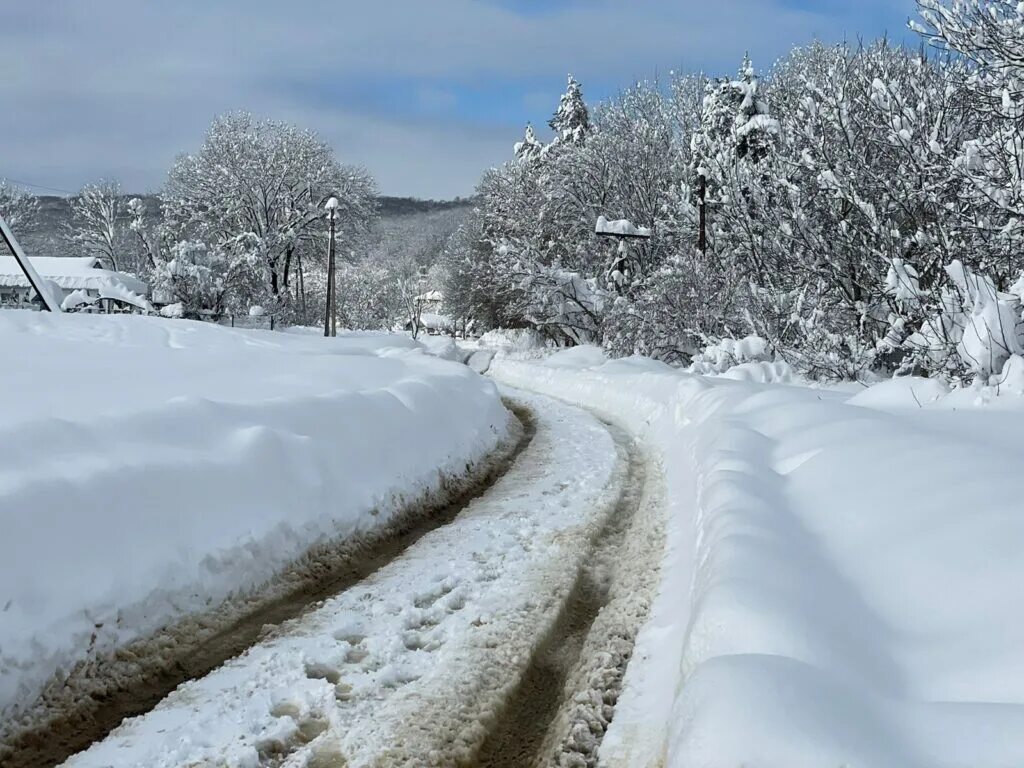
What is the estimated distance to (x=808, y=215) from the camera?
15.6m

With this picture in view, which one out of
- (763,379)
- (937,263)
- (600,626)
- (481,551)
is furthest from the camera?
(763,379)

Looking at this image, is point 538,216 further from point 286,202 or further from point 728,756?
point 728,756

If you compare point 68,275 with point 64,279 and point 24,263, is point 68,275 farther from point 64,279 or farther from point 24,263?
point 24,263

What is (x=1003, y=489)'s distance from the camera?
12.7 feet

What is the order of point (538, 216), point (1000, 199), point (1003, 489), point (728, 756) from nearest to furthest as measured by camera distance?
point (728, 756) < point (1003, 489) < point (1000, 199) < point (538, 216)

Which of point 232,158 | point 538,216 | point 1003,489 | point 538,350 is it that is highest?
point 232,158

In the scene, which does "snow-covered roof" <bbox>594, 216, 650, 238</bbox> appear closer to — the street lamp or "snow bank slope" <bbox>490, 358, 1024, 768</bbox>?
the street lamp

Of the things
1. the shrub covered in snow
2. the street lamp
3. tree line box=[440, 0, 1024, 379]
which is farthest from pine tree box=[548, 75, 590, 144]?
the shrub covered in snow

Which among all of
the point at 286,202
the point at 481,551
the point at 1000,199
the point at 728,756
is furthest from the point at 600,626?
the point at 286,202

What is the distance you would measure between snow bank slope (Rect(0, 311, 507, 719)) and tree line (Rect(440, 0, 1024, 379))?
650 centimetres

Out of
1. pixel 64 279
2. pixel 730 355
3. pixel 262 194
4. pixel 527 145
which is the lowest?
pixel 730 355

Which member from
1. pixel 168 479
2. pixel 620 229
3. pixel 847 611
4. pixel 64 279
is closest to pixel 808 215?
pixel 620 229

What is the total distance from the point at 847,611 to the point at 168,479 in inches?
174

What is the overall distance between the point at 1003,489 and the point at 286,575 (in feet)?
15.4
